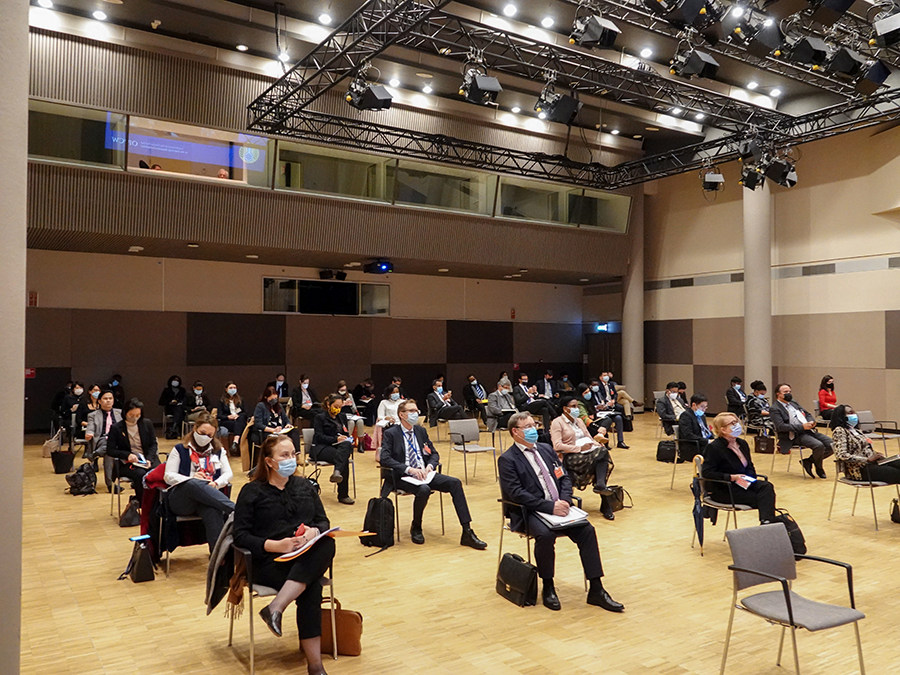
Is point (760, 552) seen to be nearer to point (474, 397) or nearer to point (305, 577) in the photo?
point (305, 577)

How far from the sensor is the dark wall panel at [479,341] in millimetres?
19016

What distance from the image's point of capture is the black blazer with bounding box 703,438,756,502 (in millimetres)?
5949

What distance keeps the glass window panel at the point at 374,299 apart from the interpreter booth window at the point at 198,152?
4.92 meters

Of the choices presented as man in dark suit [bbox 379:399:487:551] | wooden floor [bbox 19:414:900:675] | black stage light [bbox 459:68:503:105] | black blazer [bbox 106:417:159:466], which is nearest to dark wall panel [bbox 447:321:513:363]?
black stage light [bbox 459:68:503:105]

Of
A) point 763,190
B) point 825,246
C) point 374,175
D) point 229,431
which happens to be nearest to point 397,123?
point 374,175

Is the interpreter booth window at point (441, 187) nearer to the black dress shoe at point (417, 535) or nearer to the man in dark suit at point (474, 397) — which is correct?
the man in dark suit at point (474, 397)

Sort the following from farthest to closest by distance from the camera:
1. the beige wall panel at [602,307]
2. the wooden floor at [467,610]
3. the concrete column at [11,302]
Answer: the beige wall panel at [602,307], the wooden floor at [467,610], the concrete column at [11,302]

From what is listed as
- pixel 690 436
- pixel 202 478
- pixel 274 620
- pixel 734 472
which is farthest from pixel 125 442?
pixel 690 436

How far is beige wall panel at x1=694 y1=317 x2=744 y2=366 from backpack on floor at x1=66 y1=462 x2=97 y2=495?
14604mm

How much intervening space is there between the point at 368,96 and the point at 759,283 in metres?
Answer: 10.2

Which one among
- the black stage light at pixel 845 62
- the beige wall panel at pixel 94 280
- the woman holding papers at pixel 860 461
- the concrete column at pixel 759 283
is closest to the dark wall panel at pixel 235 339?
the beige wall panel at pixel 94 280

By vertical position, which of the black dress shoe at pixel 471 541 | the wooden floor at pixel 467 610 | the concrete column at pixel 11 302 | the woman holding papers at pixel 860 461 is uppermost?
the concrete column at pixel 11 302

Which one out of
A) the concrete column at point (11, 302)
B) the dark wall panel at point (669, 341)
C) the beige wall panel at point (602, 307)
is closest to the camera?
the concrete column at point (11, 302)

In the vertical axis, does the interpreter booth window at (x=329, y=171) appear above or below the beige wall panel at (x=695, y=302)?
above
